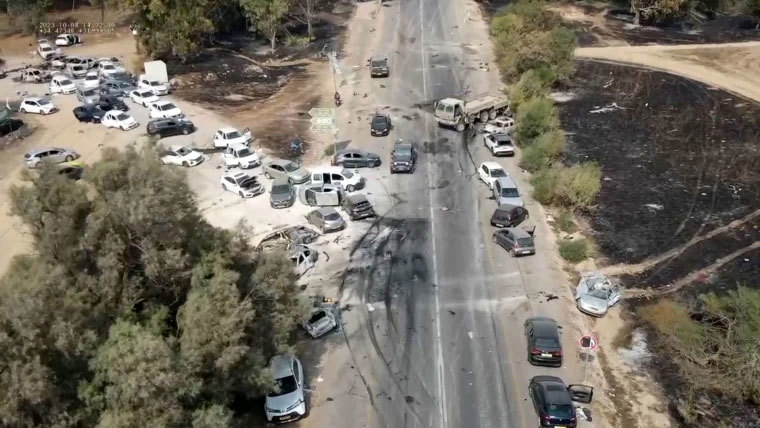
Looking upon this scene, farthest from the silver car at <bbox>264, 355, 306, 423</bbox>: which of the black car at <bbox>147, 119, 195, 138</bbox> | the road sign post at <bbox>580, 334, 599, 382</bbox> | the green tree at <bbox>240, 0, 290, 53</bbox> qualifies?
the green tree at <bbox>240, 0, 290, 53</bbox>

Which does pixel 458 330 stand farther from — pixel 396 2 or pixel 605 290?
pixel 396 2

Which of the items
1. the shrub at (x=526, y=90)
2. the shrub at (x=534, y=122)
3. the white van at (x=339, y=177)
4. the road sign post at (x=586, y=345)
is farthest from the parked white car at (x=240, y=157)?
the road sign post at (x=586, y=345)

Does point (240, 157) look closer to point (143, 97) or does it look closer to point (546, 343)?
point (143, 97)

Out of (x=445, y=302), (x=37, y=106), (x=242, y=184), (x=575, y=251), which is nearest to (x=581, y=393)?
(x=445, y=302)

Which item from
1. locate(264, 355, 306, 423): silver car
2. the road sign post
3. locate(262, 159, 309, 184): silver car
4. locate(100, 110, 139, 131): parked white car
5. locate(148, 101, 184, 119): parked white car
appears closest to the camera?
locate(264, 355, 306, 423): silver car

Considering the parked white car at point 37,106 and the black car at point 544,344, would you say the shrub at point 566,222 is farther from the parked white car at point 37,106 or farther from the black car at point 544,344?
the parked white car at point 37,106

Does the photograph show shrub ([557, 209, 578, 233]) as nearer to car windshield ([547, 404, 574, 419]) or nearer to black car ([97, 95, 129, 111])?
car windshield ([547, 404, 574, 419])

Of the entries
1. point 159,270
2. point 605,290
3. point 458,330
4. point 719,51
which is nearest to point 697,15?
point 719,51

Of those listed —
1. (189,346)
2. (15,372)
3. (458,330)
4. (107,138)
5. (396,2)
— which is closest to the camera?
(15,372)
